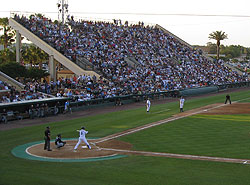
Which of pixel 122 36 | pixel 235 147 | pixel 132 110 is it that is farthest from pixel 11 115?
pixel 122 36

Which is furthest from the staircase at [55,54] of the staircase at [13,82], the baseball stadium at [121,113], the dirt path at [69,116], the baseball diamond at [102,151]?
the baseball diamond at [102,151]

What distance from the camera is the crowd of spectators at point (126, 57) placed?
4450cm

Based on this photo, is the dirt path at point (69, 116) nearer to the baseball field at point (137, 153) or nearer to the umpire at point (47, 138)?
the baseball field at point (137, 153)

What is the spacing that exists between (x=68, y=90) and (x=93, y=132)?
15127 mm

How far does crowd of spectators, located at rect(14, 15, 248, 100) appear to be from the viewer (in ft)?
146

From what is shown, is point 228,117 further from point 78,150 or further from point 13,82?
point 13,82

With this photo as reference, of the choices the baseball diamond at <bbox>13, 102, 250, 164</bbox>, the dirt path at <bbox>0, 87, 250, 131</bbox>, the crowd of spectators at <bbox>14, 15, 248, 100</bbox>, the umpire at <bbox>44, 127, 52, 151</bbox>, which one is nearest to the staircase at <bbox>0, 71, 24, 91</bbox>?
the crowd of spectators at <bbox>14, 15, 248, 100</bbox>

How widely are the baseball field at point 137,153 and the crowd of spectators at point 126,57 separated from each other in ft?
38.3

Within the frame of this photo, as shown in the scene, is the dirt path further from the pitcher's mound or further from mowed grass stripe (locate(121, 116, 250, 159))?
mowed grass stripe (locate(121, 116, 250, 159))

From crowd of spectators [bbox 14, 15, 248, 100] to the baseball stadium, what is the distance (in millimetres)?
171

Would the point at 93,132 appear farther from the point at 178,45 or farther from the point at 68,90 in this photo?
the point at 178,45

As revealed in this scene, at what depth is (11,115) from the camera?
3044 cm

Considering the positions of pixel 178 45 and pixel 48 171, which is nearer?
pixel 48 171

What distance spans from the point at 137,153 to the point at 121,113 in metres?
16.1
